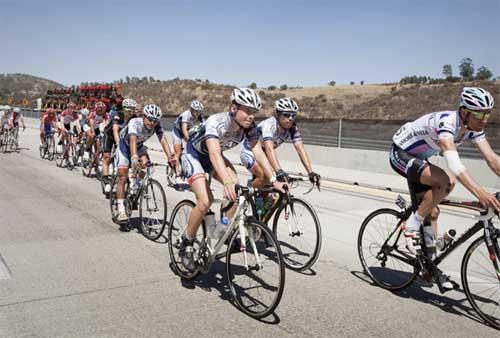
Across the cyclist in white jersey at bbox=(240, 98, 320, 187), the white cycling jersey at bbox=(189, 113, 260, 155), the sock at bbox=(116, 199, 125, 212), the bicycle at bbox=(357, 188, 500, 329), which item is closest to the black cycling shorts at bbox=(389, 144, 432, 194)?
the bicycle at bbox=(357, 188, 500, 329)

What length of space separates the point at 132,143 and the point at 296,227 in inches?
117

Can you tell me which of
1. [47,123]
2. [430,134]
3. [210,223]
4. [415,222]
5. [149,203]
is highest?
[430,134]

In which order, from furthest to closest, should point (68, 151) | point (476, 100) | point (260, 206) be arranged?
point (68, 151) → point (260, 206) → point (476, 100)

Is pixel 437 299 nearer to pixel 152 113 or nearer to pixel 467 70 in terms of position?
pixel 152 113

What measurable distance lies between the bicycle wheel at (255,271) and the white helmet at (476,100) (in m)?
2.22

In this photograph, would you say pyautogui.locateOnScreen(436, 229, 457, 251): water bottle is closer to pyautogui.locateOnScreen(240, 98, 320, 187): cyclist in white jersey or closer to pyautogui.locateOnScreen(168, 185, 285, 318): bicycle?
pyautogui.locateOnScreen(168, 185, 285, 318): bicycle

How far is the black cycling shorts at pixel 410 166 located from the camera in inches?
210

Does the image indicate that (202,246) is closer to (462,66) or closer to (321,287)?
(321,287)

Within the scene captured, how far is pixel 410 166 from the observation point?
17.8 feet

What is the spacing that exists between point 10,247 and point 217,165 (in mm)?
Answer: 3909

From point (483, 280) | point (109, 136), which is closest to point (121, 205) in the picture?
point (109, 136)

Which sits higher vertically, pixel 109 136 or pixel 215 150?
pixel 215 150

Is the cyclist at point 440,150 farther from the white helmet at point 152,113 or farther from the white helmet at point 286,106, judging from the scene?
the white helmet at point 152,113

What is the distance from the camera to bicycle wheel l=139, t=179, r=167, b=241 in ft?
25.6
